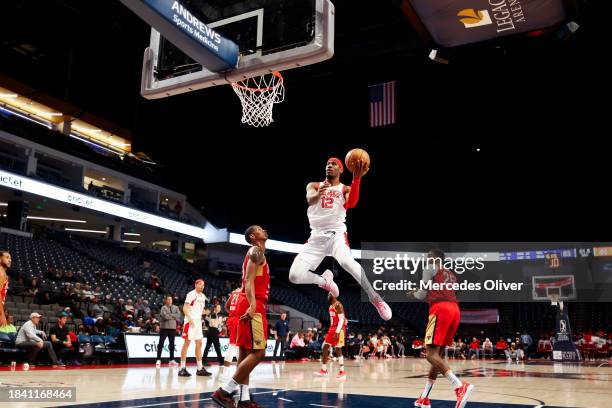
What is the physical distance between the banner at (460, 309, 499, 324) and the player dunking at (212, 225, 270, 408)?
3135 centimetres

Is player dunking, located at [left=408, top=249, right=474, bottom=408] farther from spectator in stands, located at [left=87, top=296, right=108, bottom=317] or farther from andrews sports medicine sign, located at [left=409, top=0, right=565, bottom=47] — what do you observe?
spectator in stands, located at [left=87, top=296, right=108, bottom=317]

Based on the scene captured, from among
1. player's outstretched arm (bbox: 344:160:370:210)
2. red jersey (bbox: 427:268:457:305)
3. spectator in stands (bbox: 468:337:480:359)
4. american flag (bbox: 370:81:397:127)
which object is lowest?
spectator in stands (bbox: 468:337:480:359)

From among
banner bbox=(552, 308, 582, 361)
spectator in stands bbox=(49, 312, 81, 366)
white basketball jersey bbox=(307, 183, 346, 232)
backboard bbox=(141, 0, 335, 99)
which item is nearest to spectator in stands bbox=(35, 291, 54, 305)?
spectator in stands bbox=(49, 312, 81, 366)

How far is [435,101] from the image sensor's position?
19531 millimetres

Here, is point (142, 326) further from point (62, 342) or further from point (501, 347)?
point (501, 347)

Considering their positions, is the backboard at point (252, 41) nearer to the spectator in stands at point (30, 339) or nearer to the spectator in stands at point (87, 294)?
the spectator in stands at point (30, 339)

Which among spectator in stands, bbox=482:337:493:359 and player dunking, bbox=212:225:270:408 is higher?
player dunking, bbox=212:225:270:408

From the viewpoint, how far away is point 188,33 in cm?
671

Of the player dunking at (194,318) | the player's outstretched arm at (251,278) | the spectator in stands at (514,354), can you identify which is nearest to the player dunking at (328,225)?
the player's outstretched arm at (251,278)

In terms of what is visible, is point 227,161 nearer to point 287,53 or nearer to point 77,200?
point 77,200

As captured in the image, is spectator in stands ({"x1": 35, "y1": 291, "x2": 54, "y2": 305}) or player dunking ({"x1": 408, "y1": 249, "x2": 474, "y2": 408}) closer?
player dunking ({"x1": 408, "y1": 249, "x2": 474, "y2": 408})

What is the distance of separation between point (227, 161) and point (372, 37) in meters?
14.9

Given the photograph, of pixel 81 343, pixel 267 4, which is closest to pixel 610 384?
pixel 267 4

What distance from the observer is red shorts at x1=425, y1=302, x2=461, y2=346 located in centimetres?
590
